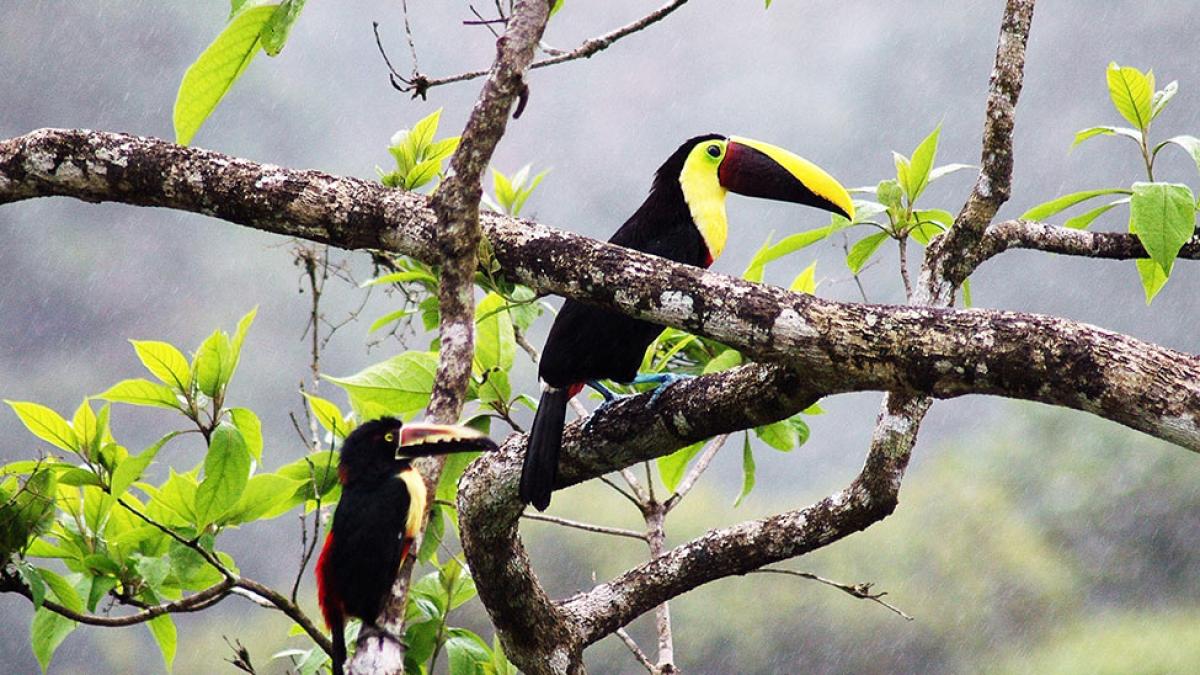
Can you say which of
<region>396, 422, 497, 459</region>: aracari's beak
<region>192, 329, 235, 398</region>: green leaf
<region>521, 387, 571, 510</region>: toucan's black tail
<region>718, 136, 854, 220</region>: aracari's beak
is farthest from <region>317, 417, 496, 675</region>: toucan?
<region>718, 136, 854, 220</region>: aracari's beak

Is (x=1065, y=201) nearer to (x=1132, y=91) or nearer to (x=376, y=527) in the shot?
(x=1132, y=91)

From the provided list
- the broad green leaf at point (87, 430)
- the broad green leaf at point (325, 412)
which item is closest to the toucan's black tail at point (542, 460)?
the broad green leaf at point (325, 412)

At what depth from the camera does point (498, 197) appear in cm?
290

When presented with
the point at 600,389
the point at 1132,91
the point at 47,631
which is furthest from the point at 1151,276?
the point at 47,631

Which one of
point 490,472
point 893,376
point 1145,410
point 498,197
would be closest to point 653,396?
point 490,472

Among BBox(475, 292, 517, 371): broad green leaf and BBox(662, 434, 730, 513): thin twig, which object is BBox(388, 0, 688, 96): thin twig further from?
BBox(662, 434, 730, 513): thin twig

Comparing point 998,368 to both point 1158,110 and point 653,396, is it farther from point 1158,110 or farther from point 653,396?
point 1158,110

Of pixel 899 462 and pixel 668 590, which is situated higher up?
pixel 899 462

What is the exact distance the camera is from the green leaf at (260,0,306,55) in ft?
5.51

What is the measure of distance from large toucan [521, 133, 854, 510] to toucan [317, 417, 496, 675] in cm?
61

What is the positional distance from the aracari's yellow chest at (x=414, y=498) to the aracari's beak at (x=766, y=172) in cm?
124

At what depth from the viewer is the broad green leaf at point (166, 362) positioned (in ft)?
6.84

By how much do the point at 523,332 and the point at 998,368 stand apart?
1.28 meters

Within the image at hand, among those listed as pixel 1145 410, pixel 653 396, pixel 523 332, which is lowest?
pixel 1145 410
